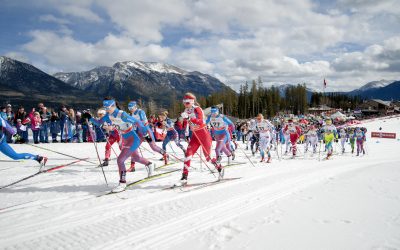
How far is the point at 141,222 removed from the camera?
4.77 meters

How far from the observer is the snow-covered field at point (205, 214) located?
3957 mm

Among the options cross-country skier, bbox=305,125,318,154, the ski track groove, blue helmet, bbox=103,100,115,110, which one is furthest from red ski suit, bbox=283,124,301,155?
blue helmet, bbox=103,100,115,110

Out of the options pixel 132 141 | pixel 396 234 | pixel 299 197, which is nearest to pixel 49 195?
pixel 132 141

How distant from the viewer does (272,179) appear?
8.33 meters

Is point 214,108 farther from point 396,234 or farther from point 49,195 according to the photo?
point 396,234

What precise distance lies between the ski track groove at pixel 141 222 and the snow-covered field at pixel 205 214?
0.02 meters

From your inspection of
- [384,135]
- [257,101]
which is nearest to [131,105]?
[384,135]

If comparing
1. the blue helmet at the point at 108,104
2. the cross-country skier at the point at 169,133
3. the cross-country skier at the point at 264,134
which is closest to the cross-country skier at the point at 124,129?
the blue helmet at the point at 108,104

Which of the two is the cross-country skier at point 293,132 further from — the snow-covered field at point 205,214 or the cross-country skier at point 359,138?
the snow-covered field at point 205,214

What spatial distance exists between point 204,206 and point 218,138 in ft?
17.1

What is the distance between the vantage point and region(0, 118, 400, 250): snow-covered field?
13.0 ft

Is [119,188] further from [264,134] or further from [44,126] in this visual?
[44,126]

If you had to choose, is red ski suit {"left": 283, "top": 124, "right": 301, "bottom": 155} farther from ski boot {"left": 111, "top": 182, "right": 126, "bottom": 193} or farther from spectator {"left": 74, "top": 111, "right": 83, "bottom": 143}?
spectator {"left": 74, "top": 111, "right": 83, "bottom": 143}

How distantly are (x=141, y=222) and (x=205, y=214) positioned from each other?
47.5 inches
